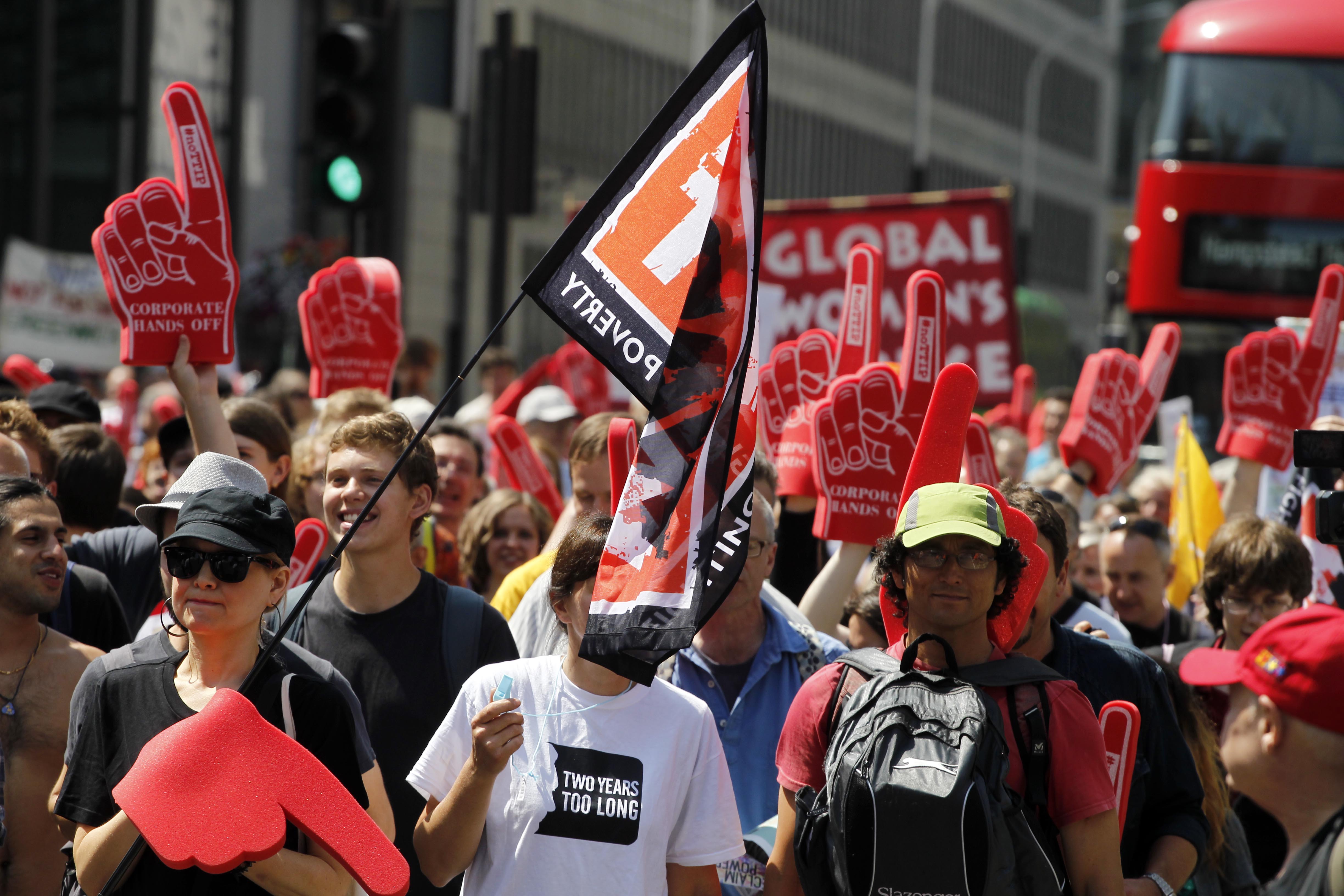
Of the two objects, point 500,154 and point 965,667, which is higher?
point 500,154

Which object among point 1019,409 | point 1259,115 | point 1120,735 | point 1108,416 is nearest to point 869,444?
point 1120,735

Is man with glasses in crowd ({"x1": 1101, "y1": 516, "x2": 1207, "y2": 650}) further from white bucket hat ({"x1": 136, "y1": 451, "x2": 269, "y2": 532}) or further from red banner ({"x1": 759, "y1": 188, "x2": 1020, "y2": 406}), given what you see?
red banner ({"x1": 759, "y1": 188, "x2": 1020, "y2": 406})

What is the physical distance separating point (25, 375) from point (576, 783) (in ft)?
17.3

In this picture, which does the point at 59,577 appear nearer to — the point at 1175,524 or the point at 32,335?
the point at 1175,524

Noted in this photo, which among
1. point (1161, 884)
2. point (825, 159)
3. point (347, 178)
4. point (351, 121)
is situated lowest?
point (1161, 884)

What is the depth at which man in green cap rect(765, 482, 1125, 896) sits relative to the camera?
305 centimetres

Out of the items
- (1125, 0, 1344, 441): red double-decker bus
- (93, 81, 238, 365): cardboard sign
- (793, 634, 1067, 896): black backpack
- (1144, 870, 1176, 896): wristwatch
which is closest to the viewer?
(793, 634, 1067, 896): black backpack

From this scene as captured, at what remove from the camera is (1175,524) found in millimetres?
7301

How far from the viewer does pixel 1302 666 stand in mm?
2666

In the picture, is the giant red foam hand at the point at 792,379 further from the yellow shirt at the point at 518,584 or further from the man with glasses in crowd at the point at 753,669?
the man with glasses in crowd at the point at 753,669

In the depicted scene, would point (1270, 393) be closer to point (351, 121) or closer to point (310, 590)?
point (351, 121)

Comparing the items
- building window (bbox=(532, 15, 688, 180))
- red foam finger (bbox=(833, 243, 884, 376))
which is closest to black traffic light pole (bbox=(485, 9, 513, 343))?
red foam finger (bbox=(833, 243, 884, 376))

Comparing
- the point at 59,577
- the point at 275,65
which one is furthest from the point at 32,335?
the point at 59,577

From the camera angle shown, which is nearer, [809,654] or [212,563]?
[212,563]
